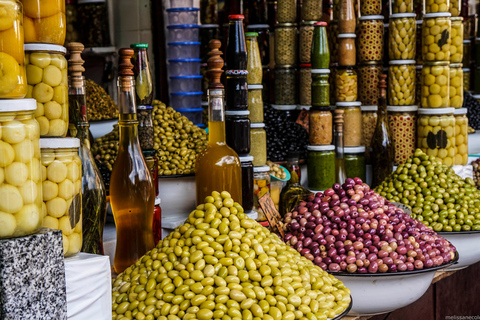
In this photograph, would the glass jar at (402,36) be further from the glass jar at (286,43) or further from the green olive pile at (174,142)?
the green olive pile at (174,142)

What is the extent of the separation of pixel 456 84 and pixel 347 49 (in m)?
0.63

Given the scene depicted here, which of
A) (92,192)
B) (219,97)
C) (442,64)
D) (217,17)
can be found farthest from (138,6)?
(92,192)

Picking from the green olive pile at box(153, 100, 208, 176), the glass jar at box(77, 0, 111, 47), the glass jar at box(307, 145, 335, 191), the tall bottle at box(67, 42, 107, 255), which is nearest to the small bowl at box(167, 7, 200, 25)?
the glass jar at box(77, 0, 111, 47)

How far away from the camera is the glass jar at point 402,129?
2600mm

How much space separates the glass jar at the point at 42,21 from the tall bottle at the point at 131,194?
0.45 m

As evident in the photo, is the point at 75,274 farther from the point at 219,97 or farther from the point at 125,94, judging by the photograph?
the point at 219,97

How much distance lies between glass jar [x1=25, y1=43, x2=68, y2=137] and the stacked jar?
2.25 metres

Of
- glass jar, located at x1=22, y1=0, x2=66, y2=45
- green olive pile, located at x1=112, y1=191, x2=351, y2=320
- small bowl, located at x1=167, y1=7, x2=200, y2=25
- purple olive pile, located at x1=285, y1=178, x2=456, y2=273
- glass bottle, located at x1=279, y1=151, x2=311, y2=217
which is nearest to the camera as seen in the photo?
glass jar, located at x1=22, y1=0, x2=66, y2=45

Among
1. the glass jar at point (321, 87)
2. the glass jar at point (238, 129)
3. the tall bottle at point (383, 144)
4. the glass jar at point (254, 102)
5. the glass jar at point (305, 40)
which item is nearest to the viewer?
the glass jar at point (238, 129)

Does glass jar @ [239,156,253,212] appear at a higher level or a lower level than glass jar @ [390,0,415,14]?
lower

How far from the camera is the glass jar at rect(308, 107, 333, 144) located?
2332mm

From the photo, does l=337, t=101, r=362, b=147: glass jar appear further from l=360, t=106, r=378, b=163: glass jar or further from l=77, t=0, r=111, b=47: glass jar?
l=77, t=0, r=111, b=47: glass jar

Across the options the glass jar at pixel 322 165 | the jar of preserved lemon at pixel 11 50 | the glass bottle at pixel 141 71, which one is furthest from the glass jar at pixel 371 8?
the jar of preserved lemon at pixel 11 50

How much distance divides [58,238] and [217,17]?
2.67 meters
